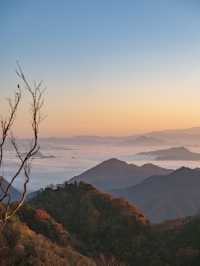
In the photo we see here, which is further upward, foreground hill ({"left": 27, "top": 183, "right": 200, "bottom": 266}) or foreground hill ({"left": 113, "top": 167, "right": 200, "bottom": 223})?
foreground hill ({"left": 27, "top": 183, "right": 200, "bottom": 266})

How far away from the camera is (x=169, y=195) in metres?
94.4

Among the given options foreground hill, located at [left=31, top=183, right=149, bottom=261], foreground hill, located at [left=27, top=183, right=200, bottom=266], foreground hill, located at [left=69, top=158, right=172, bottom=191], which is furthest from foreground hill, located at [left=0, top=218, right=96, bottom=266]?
foreground hill, located at [left=69, top=158, right=172, bottom=191]

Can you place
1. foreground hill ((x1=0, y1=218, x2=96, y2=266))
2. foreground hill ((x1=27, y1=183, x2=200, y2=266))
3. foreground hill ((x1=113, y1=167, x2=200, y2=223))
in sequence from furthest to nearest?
1. foreground hill ((x1=113, y1=167, x2=200, y2=223))
2. foreground hill ((x1=27, y1=183, x2=200, y2=266))
3. foreground hill ((x1=0, y1=218, x2=96, y2=266))

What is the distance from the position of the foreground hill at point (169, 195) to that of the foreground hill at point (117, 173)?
32959 millimetres

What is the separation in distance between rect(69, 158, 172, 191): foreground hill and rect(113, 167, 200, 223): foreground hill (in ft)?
108

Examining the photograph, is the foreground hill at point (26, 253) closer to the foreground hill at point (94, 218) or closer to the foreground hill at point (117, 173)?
the foreground hill at point (94, 218)

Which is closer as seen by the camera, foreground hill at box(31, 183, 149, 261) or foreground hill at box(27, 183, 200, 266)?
foreground hill at box(27, 183, 200, 266)

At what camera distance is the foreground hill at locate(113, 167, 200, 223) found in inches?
3324

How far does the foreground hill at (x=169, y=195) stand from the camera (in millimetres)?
84438

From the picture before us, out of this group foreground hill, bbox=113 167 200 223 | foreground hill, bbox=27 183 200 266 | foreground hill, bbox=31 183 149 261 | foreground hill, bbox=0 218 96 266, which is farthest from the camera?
foreground hill, bbox=113 167 200 223

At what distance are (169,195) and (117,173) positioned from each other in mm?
64138

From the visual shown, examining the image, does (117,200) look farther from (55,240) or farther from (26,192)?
(26,192)

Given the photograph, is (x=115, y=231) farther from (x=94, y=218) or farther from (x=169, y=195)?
(x=169, y=195)

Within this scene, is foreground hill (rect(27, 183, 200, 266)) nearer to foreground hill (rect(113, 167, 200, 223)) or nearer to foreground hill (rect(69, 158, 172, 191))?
foreground hill (rect(113, 167, 200, 223))
